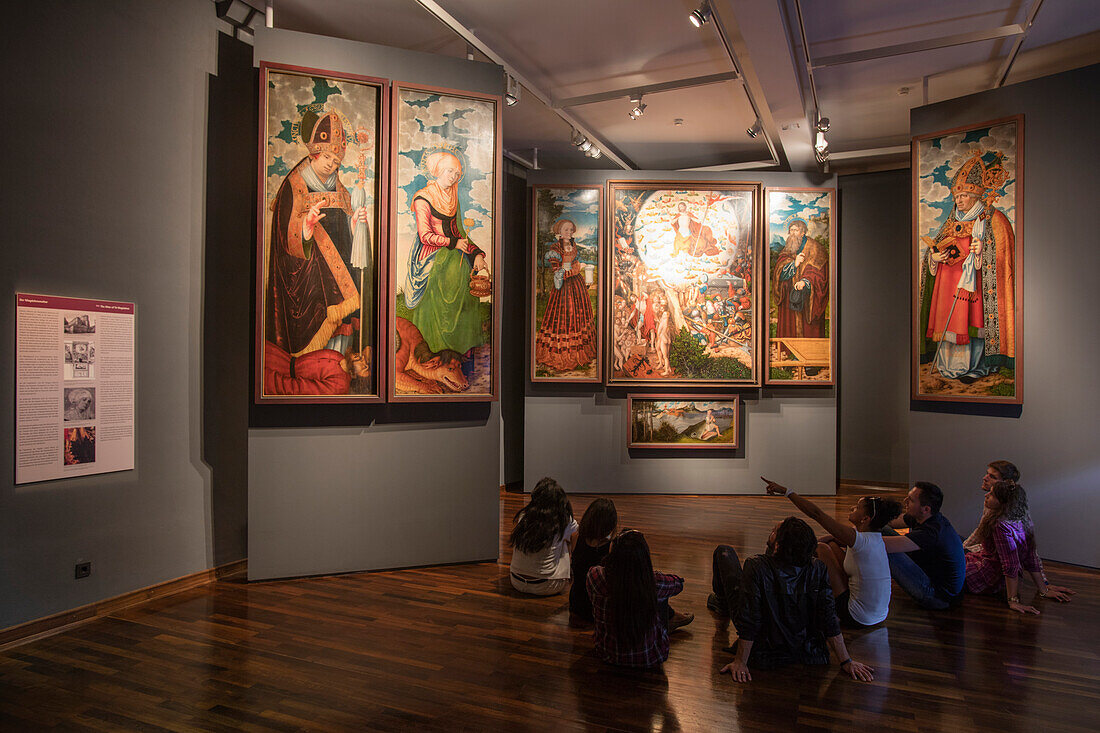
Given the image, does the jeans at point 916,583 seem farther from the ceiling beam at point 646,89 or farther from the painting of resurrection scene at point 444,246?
the ceiling beam at point 646,89

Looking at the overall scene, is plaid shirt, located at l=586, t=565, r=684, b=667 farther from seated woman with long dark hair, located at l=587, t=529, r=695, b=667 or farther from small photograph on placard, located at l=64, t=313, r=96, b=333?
small photograph on placard, located at l=64, t=313, r=96, b=333

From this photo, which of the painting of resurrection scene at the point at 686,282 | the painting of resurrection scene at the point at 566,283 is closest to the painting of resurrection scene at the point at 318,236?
the painting of resurrection scene at the point at 566,283

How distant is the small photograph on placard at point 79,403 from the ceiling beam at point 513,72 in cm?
477

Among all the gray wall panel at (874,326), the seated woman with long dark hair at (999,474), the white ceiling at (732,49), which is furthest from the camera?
the gray wall panel at (874,326)

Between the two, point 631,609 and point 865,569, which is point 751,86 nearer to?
point 865,569

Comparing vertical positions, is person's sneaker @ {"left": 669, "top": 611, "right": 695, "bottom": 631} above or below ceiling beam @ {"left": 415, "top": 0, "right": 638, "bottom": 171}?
below

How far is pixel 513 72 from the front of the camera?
334 inches

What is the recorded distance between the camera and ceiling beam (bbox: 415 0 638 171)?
7.08 meters

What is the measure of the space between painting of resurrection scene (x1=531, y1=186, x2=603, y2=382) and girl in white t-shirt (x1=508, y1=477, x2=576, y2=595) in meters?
4.90

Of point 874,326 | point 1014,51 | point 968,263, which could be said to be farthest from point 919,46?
point 874,326

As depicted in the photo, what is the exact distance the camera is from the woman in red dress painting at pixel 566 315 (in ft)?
35.8

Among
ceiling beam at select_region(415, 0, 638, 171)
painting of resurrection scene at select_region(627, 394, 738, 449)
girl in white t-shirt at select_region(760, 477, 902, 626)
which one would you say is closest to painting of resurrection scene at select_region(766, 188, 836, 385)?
painting of resurrection scene at select_region(627, 394, 738, 449)

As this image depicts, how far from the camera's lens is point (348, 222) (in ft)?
21.5

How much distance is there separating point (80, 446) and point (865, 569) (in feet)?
20.5
